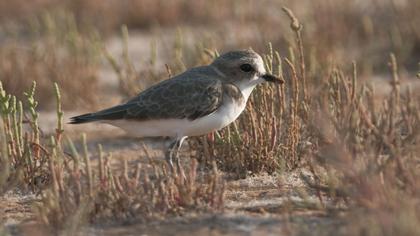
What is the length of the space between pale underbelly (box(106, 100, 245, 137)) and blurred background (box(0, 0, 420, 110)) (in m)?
1.50

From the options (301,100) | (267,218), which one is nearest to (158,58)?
(301,100)

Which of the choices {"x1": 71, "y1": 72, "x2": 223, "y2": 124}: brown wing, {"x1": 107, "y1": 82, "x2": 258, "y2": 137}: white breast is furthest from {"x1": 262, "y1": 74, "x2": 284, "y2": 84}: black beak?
{"x1": 71, "y1": 72, "x2": 223, "y2": 124}: brown wing

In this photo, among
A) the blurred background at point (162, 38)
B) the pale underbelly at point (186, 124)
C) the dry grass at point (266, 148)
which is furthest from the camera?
the blurred background at point (162, 38)

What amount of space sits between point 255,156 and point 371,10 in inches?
216

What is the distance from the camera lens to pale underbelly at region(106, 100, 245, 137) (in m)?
5.23

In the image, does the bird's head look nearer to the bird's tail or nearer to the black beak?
the black beak

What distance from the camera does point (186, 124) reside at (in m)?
5.30

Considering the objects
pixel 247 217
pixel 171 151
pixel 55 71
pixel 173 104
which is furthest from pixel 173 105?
pixel 55 71

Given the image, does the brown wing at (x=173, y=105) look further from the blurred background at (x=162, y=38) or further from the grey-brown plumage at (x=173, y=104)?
the blurred background at (x=162, y=38)

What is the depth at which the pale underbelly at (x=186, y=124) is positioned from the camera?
523cm

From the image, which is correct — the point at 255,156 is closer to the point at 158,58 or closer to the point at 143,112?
the point at 143,112

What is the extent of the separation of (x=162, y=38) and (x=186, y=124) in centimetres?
474

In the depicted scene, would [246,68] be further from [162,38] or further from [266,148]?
[162,38]

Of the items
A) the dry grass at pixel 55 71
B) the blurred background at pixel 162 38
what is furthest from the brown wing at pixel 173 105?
the dry grass at pixel 55 71
